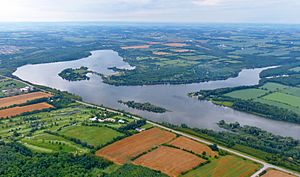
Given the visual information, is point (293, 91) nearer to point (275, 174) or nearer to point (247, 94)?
point (247, 94)

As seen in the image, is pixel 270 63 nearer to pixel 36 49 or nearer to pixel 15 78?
pixel 15 78

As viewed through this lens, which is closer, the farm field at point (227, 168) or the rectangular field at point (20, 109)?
the farm field at point (227, 168)

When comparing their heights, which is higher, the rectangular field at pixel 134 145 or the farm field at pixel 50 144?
A: the rectangular field at pixel 134 145

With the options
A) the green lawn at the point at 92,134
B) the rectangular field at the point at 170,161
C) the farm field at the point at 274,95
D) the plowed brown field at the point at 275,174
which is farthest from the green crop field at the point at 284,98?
the green lawn at the point at 92,134

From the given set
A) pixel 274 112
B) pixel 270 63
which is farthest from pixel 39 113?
pixel 270 63

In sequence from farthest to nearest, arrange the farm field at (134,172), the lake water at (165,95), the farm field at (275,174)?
the lake water at (165,95), the farm field at (275,174), the farm field at (134,172)

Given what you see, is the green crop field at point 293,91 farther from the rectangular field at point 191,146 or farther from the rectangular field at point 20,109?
the rectangular field at point 20,109

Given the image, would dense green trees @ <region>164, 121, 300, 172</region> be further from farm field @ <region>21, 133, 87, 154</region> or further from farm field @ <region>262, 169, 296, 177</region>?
farm field @ <region>21, 133, 87, 154</region>

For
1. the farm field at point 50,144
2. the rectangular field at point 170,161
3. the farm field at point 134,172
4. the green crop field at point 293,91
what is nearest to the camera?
the farm field at point 134,172
